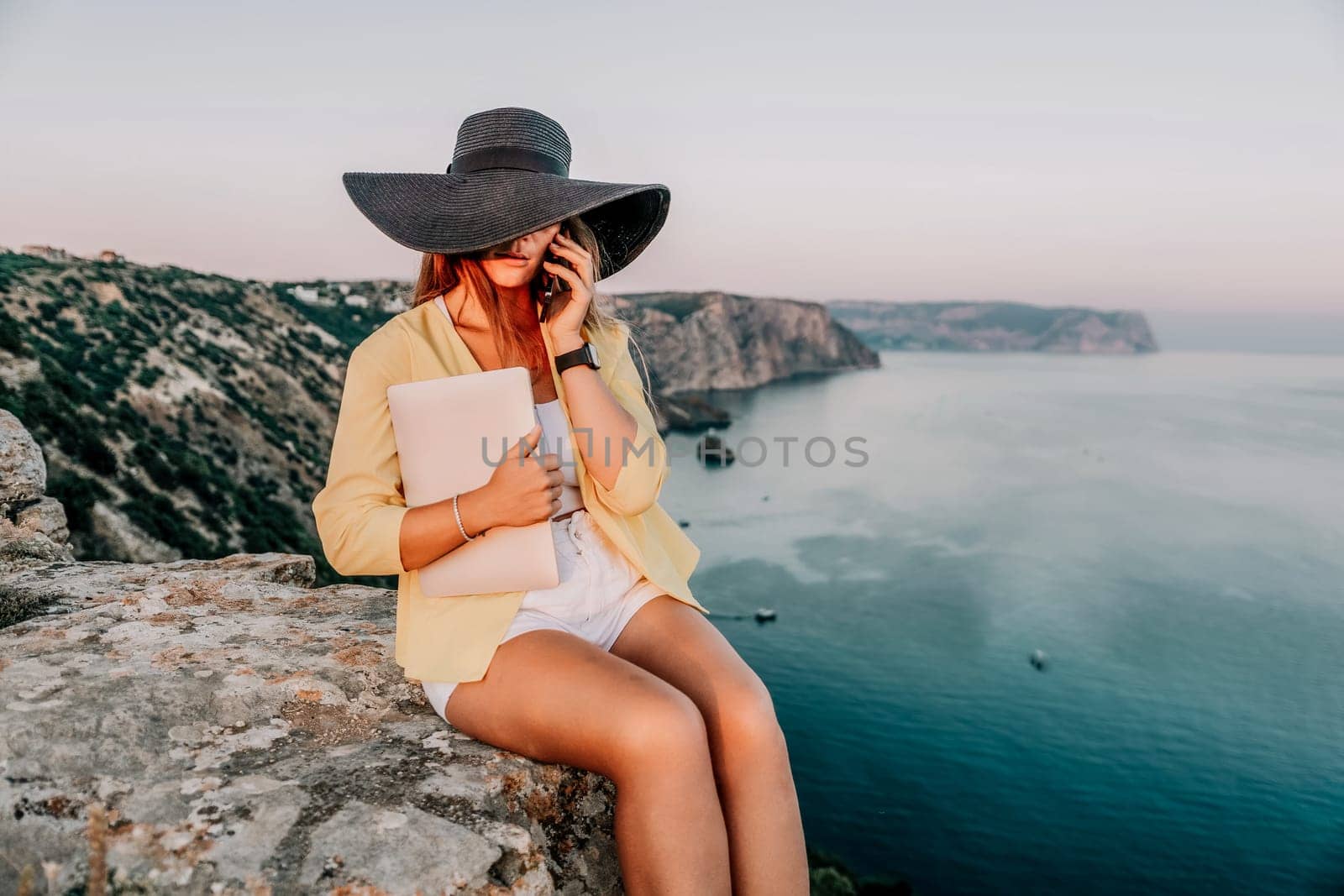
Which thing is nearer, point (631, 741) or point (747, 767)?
point (631, 741)

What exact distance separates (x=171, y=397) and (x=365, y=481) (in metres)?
28.9

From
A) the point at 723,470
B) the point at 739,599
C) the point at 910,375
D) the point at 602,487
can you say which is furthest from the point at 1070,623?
the point at 910,375

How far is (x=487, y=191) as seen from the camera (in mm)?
1899

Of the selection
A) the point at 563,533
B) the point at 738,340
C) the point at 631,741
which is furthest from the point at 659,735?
the point at 738,340

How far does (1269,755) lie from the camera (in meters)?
28.0

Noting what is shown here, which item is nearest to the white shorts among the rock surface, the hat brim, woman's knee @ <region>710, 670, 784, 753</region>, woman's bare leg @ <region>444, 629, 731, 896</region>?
woman's bare leg @ <region>444, 629, 731, 896</region>

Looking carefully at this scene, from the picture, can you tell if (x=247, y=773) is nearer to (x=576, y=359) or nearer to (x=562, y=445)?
(x=562, y=445)

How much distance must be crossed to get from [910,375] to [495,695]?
502ft

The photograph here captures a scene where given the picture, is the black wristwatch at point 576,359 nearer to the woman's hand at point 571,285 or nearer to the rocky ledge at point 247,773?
the woman's hand at point 571,285

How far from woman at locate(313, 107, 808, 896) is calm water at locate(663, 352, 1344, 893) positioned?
86.0 feet

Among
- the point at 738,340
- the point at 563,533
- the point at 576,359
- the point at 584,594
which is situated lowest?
the point at 738,340

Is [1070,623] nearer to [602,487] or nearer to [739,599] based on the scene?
[739,599]

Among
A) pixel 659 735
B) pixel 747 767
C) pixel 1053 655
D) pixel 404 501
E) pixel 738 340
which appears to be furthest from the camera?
pixel 738 340

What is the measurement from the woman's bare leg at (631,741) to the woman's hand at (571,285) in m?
0.80
